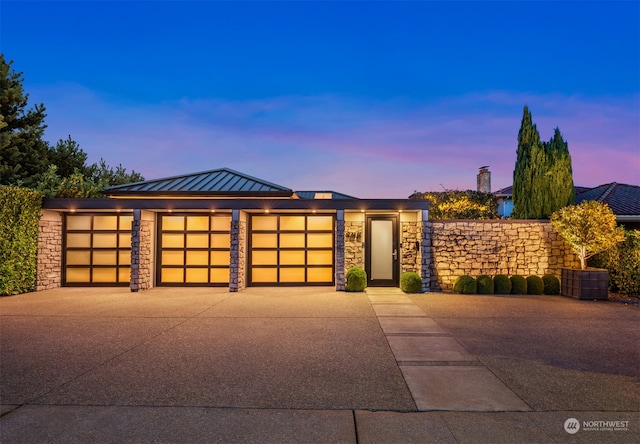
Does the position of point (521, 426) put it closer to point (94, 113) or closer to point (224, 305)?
point (224, 305)

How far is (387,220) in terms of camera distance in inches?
526

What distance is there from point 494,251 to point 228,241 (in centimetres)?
982

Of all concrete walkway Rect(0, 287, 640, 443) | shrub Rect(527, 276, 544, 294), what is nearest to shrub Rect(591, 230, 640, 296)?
shrub Rect(527, 276, 544, 294)

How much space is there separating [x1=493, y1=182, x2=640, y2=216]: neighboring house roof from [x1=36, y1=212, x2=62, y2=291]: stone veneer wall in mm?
23048

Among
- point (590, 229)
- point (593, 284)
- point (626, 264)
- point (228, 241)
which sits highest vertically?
point (590, 229)

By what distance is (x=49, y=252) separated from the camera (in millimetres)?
12664

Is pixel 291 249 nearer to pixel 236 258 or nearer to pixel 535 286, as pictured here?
pixel 236 258

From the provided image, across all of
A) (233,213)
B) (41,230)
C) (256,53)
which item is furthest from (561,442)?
(256,53)

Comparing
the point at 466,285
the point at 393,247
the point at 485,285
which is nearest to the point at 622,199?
the point at 485,285

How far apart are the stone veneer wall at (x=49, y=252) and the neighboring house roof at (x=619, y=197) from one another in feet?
75.6

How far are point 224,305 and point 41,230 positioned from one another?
779cm

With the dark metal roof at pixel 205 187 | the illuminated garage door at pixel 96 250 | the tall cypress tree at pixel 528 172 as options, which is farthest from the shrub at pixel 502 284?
the illuminated garage door at pixel 96 250

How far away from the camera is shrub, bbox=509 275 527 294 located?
465 inches

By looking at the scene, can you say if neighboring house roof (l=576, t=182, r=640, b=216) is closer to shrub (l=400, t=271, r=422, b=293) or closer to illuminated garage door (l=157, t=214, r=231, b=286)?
shrub (l=400, t=271, r=422, b=293)
